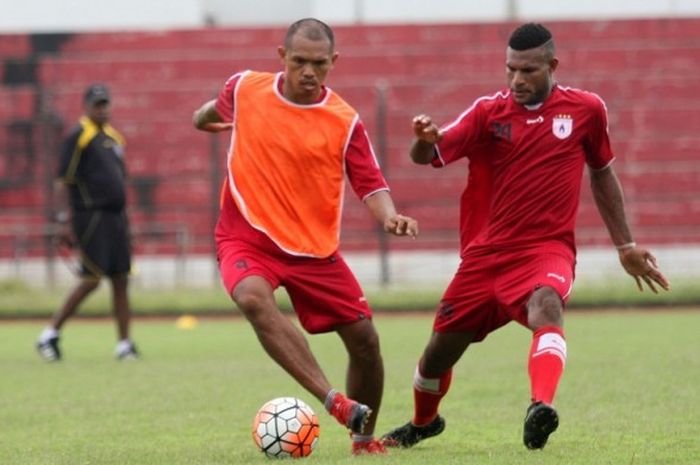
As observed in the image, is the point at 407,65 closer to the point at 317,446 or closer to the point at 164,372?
the point at 164,372

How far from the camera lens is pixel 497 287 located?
8.05 m

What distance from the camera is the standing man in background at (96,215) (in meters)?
14.8

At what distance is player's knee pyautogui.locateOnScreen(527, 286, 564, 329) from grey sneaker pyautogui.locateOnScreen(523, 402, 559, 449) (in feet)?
1.98

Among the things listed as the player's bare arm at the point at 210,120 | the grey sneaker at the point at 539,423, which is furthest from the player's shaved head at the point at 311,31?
the grey sneaker at the point at 539,423

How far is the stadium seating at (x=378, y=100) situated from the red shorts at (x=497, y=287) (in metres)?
17.5

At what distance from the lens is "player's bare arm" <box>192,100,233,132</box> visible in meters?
8.59

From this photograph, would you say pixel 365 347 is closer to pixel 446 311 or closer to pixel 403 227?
pixel 446 311

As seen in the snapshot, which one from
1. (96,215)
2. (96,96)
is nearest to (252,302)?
(96,96)

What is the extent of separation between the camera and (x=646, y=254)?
8.32 metres

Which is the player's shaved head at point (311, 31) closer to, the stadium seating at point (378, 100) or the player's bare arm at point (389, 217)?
the player's bare arm at point (389, 217)

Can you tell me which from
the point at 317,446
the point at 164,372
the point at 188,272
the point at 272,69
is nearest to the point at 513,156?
the point at 317,446

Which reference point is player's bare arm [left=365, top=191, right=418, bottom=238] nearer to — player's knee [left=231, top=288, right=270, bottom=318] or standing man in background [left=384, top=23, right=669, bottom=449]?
standing man in background [left=384, top=23, right=669, bottom=449]

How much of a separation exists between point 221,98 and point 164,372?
204 inches

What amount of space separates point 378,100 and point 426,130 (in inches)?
760
